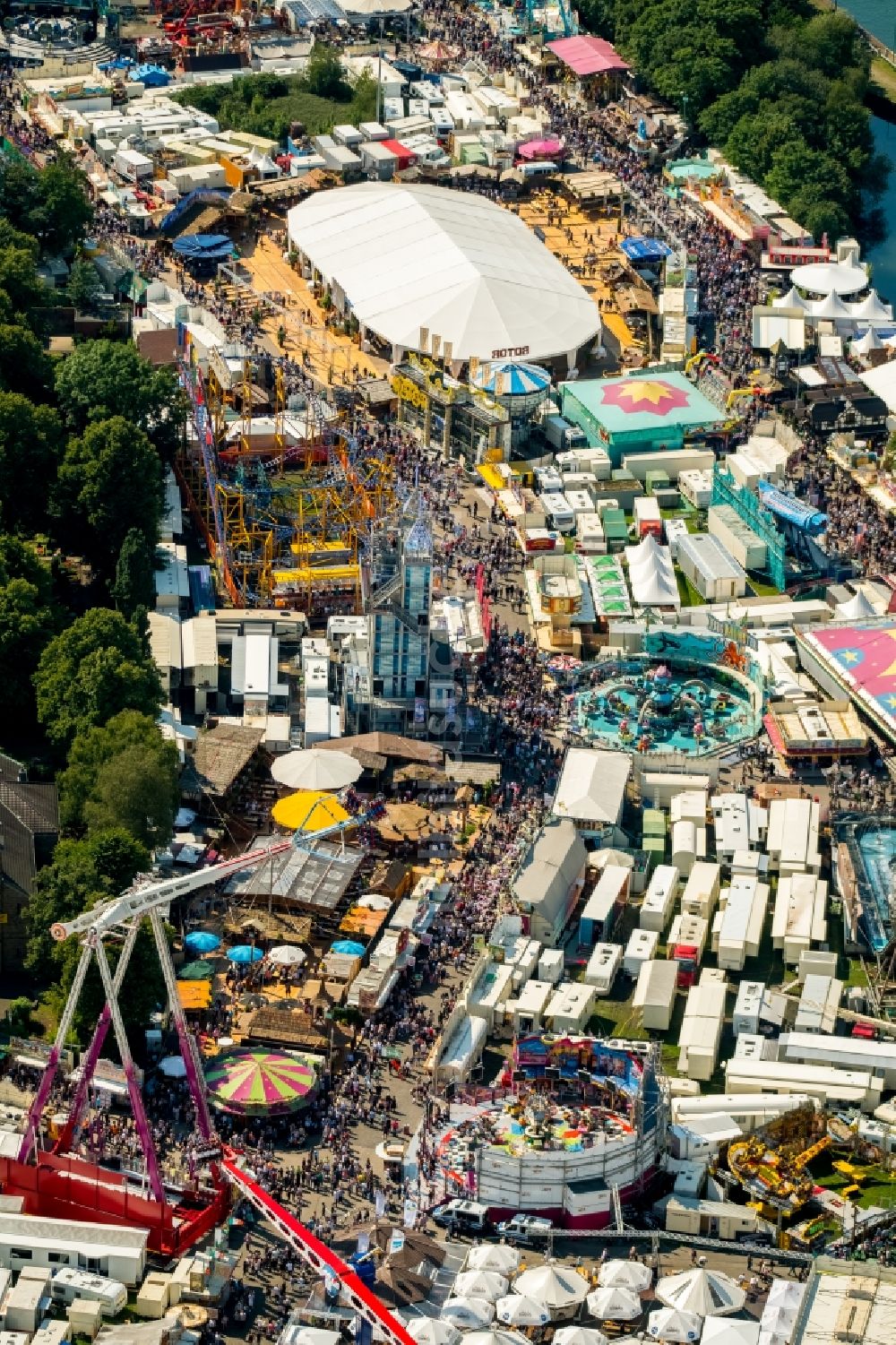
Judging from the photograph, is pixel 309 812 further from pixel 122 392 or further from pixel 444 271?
pixel 444 271

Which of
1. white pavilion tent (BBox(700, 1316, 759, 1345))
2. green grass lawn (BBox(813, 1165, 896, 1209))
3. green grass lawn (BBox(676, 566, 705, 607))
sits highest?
white pavilion tent (BBox(700, 1316, 759, 1345))

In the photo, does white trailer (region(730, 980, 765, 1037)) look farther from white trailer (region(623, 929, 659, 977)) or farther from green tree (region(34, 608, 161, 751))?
green tree (region(34, 608, 161, 751))

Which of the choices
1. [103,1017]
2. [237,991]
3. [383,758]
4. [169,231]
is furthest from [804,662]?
A: [169,231]

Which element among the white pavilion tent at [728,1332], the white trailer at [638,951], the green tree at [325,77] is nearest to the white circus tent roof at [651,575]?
the white trailer at [638,951]

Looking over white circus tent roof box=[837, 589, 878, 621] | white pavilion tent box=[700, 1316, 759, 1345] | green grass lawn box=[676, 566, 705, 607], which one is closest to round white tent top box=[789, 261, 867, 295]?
green grass lawn box=[676, 566, 705, 607]

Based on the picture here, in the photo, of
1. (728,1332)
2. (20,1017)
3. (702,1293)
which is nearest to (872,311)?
(20,1017)

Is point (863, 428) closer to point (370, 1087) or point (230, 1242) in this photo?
point (370, 1087)
